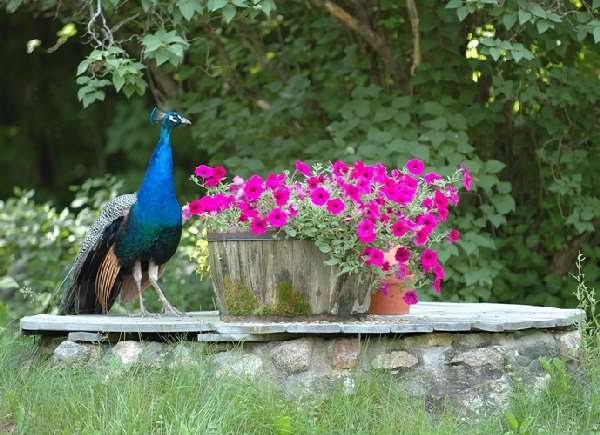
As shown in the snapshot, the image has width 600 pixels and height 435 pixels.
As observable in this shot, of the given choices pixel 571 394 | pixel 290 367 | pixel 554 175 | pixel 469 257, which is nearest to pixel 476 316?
pixel 571 394

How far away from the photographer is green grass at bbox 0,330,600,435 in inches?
139

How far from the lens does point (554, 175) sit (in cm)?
662

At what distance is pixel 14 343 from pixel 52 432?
1.05 m

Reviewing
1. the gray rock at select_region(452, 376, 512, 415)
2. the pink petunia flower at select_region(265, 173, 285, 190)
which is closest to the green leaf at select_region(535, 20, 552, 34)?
the pink petunia flower at select_region(265, 173, 285, 190)

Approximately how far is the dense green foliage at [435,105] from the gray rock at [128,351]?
209 centimetres

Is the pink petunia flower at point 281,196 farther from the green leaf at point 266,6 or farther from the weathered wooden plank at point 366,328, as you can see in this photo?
the green leaf at point 266,6

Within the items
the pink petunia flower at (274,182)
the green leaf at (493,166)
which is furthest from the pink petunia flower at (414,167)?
the green leaf at (493,166)

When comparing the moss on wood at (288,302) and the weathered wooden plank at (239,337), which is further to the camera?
the moss on wood at (288,302)

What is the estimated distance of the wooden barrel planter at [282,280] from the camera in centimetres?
417

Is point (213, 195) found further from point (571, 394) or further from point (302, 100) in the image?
point (302, 100)

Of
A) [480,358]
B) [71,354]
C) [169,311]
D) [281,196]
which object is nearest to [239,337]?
[281,196]

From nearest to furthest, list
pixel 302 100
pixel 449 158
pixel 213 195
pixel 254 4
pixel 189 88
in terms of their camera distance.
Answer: pixel 213 195 < pixel 254 4 < pixel 449 158 < pixel 302 100 < pixel 189 88

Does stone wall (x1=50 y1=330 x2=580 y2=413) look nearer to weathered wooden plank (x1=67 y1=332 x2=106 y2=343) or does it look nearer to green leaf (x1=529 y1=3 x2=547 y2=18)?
weathered wooden plank (x1=67 y1=332 x2=106 y2=343)

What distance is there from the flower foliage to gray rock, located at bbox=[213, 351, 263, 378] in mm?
494
